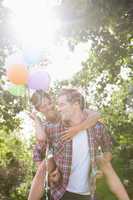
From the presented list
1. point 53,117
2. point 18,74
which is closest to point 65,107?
point 53,117

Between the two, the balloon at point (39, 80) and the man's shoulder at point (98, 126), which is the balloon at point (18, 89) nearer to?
the balloon at point (39, 80)

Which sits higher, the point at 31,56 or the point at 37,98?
the point at 31,56

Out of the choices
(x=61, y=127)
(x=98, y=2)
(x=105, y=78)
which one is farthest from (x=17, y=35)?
(x=61, y=127)

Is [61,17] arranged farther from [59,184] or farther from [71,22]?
[59,184]

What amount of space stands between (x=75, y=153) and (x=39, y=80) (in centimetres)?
92

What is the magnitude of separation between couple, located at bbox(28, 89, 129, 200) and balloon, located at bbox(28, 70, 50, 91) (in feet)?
1.50

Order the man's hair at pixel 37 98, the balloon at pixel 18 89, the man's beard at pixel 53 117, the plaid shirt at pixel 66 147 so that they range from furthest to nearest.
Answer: the balloon at pixel 18 89 → the man's beard at pixel 53 117 → the man's hair at pixel 37 98 → the plaid shirt at pixel 66 147

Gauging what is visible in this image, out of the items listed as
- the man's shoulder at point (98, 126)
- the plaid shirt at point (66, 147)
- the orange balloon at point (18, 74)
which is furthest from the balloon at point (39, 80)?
the man's shoulder at point (98, 126)

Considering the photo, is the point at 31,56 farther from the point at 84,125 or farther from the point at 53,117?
the point at 84,125

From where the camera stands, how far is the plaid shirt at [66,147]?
4.12 meters

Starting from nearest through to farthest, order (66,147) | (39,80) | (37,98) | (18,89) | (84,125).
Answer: (66,147)
(84,125)
(37,98)
(39,80)
(18,89)

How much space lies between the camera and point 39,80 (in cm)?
473

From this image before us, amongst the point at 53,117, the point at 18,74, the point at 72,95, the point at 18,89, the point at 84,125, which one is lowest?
the point at 84,125

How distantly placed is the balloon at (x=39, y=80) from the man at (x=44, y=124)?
139 mm
